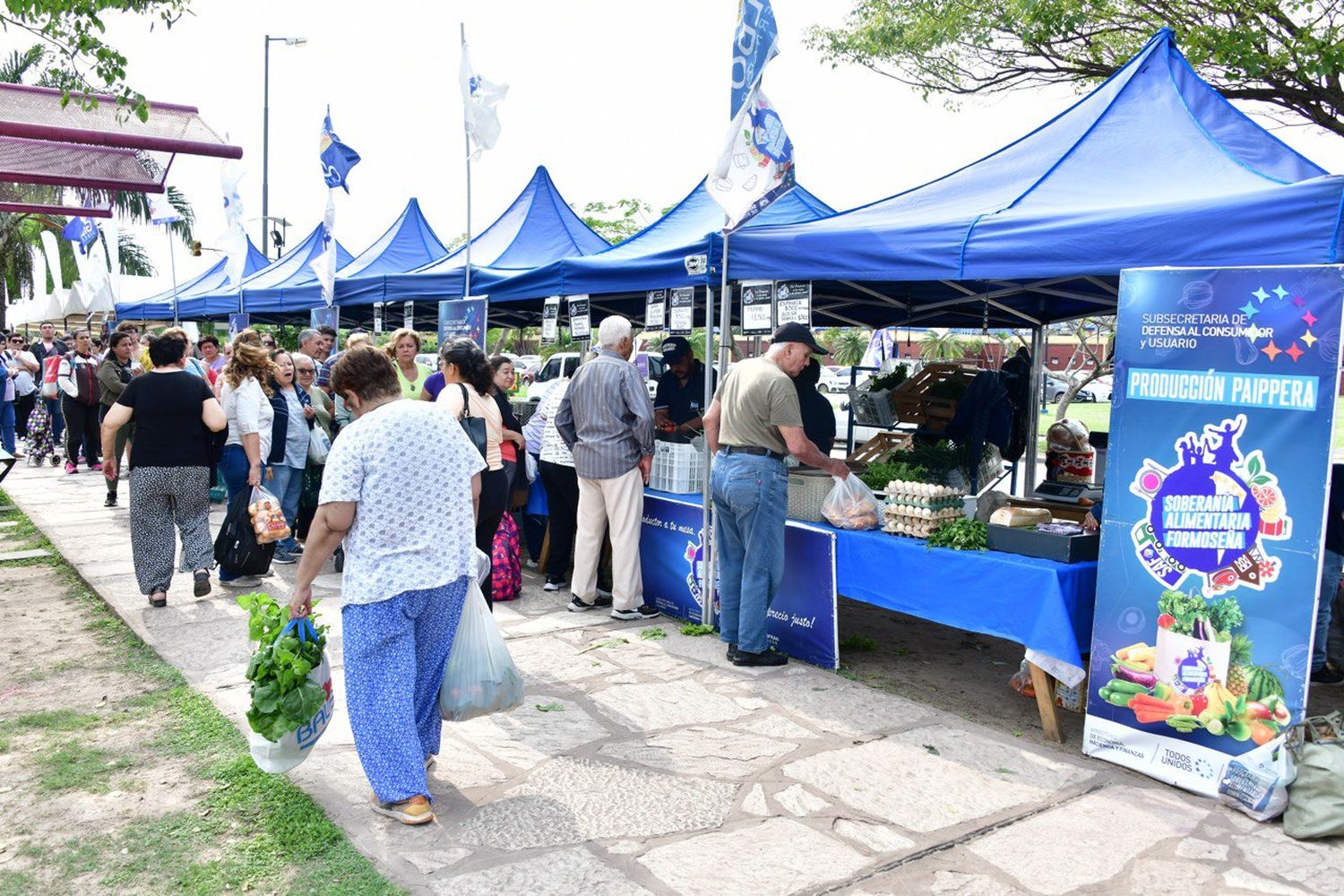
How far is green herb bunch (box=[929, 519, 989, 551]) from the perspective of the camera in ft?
15.7

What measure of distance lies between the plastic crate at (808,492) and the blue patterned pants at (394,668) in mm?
2497

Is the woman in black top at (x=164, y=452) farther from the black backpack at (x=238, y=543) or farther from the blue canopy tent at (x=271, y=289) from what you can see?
the blue canopy tent at (x=271, y=289)

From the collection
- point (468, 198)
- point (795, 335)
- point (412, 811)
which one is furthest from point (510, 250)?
point (412, 811)

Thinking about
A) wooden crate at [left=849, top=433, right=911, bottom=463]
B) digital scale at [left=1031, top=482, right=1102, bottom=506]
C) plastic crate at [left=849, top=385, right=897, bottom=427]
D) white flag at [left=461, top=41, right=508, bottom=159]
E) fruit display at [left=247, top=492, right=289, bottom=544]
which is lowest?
fruit display at [left=247, top=492, right=289, bottom=544]

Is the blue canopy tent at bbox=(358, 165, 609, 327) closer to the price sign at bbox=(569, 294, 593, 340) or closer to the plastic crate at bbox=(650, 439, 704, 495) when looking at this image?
the price sign at bbox=(569, 294, 593, 340)

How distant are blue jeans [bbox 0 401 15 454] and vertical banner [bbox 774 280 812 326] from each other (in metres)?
12.7

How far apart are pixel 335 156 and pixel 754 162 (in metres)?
5.88

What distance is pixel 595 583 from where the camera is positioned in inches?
261

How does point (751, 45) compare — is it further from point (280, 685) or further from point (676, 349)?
point (280, 685)

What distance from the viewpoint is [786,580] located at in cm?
561

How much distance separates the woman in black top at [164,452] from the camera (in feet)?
20.2

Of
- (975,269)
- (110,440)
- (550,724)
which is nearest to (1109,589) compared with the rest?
(975,269)

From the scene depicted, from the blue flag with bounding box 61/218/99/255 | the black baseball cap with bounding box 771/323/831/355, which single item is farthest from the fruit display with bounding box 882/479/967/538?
the blue flag with bounding box 61/218/99/255

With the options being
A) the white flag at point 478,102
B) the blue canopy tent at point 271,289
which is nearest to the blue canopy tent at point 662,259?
Answer: the white flag at point 478,102
